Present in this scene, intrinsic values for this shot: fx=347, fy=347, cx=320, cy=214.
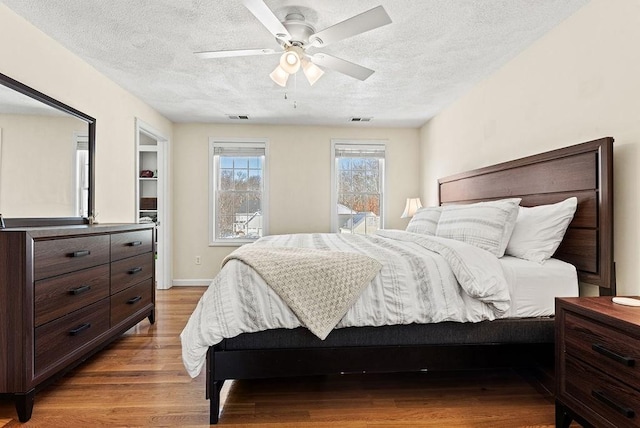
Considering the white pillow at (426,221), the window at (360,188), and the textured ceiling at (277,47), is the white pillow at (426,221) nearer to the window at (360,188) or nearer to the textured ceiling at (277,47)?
the textured ceiling at (277,47)

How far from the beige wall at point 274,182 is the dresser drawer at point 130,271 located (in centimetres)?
178

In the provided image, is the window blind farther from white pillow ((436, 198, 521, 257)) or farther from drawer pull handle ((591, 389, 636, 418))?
drawer pull handle ((591, 389, 636, 418))

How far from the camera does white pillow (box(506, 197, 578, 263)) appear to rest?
2.06 meters

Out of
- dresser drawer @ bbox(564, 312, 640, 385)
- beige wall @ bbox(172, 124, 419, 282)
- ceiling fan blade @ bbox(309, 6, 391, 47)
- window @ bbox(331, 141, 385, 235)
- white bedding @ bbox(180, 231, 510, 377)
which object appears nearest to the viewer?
dresser drawer @ bbox(564, 312, 640, 385)

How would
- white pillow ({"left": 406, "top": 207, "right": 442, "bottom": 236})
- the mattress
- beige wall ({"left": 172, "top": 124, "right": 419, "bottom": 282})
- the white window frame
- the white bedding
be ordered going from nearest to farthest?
the white bedding < the mattress < the white window frame < white pillow ({"left": 406, "top": 207, "right": 442, "bottom": 236}) < beige wall ({"left": 172, "top": 124, "right": 419, "bottom": 282})

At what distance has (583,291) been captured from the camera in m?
2.12

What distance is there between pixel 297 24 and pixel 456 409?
2.42 meters

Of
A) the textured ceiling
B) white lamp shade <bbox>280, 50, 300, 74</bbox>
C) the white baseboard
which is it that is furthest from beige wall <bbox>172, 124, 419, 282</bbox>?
white lamp shade <bbox>280, 50, 300, 74</bbox>

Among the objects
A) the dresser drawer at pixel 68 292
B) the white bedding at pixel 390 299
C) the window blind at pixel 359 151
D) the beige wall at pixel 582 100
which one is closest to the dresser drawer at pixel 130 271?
the dresser drawer at pixel 68 292

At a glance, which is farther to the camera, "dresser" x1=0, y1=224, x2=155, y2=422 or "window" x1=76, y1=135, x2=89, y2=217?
"window" x1=76, y1=135, x2=89, y2=217

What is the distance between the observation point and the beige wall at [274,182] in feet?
16.3

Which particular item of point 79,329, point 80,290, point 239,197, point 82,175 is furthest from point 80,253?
point 239,197

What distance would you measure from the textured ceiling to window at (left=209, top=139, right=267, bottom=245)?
43.5 inches

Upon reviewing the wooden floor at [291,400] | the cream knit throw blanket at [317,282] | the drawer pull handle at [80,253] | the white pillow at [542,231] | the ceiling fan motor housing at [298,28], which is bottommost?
the wooden floor at [291,400]
